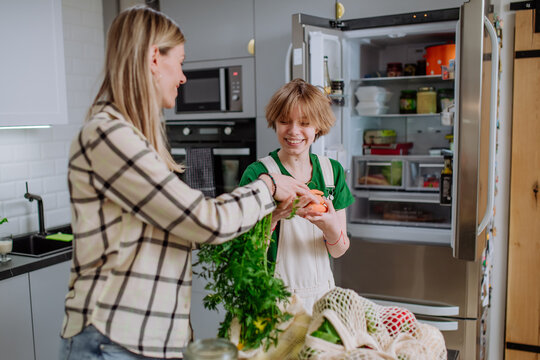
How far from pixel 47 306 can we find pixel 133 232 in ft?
5.97

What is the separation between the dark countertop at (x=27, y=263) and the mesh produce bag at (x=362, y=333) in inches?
71.2

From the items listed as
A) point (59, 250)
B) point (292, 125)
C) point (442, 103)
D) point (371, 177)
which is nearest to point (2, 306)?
point (59, 250)

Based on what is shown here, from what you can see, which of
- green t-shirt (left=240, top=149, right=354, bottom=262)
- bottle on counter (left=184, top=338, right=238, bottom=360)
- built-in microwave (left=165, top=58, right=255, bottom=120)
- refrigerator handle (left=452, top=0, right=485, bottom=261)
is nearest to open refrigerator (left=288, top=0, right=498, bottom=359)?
refrigerator handle (left=452, top=0, right=485, bottom=261)

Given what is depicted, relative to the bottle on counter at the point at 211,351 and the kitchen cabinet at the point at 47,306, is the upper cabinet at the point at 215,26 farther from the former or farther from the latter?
the bottle on counter at the point at 211,351

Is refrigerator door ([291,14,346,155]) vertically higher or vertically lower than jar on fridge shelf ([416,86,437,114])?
higher

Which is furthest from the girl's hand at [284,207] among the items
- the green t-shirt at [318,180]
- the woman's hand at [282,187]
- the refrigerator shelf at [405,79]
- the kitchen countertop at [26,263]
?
the refrigerator shelf at [405,79]

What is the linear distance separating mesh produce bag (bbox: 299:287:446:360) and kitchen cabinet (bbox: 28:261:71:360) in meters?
1.91

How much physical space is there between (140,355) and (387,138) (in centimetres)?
242

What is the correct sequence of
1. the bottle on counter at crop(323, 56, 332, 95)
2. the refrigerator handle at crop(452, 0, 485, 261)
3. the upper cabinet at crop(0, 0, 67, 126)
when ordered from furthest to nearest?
1. the bottle on counter at crop(323, 56, 332, 95)
2. the upper cabinet at crop(0, 0, 67, 126)
3. the refrigerator handle at crop(452, 0, 485, 261)

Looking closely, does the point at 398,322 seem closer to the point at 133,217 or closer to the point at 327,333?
the point at 327,333

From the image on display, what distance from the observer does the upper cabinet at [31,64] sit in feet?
8.32

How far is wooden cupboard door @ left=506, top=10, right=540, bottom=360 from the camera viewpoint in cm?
295

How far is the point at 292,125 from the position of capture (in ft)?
6.17

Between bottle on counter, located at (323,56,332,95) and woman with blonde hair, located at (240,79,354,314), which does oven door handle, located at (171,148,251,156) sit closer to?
bottle on counter, located at (323,56,332,95)
